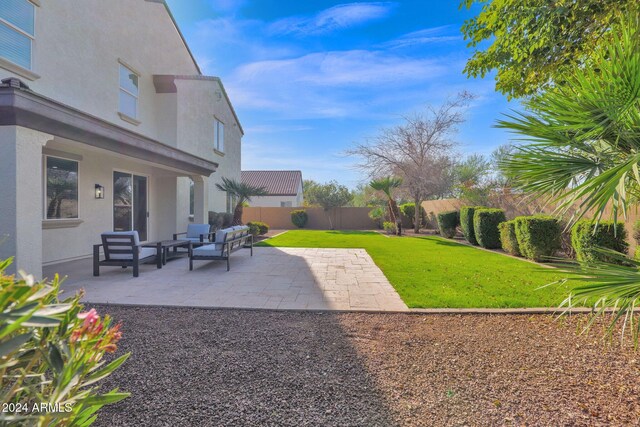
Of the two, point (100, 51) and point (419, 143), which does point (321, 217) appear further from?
point (100, 51)

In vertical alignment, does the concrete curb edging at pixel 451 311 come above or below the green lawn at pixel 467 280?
below

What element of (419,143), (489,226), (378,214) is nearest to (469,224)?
(489,226)

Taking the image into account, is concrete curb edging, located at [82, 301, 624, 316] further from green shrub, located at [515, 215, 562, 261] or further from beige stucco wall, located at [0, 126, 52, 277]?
green shrub, located at [515, 215, 562, 261]

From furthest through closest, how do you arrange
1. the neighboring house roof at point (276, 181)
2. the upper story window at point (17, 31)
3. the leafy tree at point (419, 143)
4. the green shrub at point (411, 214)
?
1. the neighboring house roof at point (276, 181)
2. the green shrub at point (411, 214)
3. the leafy tree at point (419, 143)
4. the upper story window at point (17, 31)

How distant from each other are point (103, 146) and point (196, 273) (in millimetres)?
3321

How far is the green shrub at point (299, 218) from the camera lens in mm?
23609

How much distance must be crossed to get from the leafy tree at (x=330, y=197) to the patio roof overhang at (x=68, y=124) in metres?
15.8

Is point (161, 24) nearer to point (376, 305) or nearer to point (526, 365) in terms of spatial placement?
point (376, 305)

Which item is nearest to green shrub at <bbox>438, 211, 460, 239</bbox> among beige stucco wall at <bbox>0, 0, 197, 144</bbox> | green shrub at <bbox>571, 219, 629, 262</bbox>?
green shrub at <bbox>571, 219, 629, 262</bbox>

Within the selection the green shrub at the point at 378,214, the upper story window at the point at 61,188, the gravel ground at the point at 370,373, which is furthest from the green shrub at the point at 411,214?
the upper story window at the point at 61,188

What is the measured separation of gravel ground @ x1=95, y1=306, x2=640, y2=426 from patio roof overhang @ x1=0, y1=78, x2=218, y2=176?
349cm

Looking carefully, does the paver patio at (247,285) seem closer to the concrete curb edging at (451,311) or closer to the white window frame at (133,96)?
the concrete curb edging at (451,311)

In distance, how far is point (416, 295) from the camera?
5504 mm

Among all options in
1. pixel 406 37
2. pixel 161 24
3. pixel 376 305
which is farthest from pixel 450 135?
pixel 376 305
